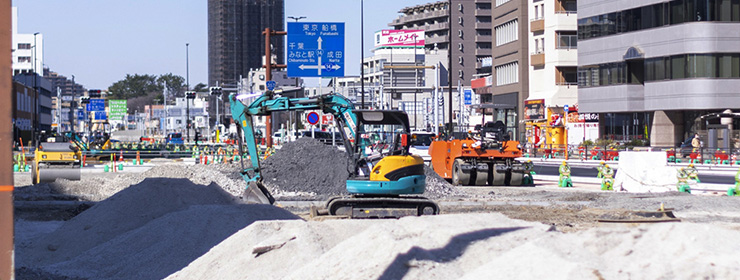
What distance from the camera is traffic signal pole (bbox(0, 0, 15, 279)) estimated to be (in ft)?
25.1

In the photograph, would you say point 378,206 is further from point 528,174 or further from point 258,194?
point 528,174

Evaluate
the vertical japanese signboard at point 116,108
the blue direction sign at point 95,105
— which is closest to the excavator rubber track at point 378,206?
the blue direction sign at point 95,105

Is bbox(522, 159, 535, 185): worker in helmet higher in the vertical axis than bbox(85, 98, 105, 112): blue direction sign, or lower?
→ lower

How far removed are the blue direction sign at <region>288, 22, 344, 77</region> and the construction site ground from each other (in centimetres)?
1638

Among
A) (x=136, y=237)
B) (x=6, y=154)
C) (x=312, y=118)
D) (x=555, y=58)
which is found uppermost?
(x=555, y=58)

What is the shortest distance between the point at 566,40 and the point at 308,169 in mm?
43316

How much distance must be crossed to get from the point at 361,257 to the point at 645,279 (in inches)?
132

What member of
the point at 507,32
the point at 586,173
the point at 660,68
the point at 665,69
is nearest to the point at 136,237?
the point at 586,173

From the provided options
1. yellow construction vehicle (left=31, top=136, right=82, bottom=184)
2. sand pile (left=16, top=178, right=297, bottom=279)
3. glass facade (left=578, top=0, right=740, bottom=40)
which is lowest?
sand pile (left=16, top=178, right=297, bottom=279)

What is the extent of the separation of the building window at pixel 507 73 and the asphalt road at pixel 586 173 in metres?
30.2

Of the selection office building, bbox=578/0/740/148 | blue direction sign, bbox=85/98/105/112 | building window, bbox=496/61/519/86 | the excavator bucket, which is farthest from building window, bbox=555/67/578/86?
blue direction sign, bbox=85/98/105/112

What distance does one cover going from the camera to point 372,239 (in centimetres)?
1021

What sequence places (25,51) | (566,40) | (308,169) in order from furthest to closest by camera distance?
(25,51) < (566,40) < (308,169)

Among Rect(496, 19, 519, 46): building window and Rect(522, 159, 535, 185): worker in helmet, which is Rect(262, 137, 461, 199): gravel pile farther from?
Rect(496, 19, 519, 46): building window
